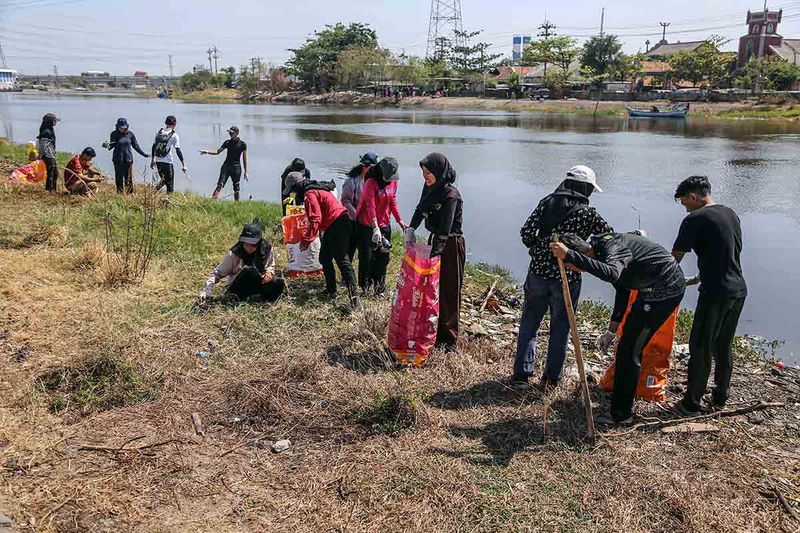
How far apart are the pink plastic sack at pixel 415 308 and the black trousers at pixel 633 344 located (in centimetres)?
143

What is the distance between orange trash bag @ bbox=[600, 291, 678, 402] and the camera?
172 inches

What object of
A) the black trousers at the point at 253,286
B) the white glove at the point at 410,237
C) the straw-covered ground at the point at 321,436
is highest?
the white glove at the point at 410,237

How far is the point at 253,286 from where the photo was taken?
6.12m

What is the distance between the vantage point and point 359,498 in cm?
327

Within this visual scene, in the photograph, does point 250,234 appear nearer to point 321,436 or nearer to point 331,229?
point 331,229

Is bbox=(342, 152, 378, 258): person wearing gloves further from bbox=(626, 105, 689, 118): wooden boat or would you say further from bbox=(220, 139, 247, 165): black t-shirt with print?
bbox=(626, 105, 689, 118): wooden boat

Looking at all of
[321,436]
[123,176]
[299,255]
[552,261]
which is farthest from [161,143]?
[552,261]

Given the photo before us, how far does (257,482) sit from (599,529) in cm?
179

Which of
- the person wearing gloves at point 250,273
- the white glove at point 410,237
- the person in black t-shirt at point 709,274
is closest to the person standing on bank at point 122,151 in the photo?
the person wearing gloves at point 250,273

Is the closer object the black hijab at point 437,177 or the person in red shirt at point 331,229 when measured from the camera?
the black hijab at point 437,177

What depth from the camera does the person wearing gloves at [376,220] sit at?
602cm

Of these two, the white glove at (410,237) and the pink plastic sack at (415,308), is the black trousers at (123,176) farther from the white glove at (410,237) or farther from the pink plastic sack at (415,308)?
the pink plastic sack at (415,308)

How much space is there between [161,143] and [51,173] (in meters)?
2.06

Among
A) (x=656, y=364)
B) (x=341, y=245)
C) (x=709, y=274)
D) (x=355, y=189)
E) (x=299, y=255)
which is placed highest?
(x=355, y=189)
